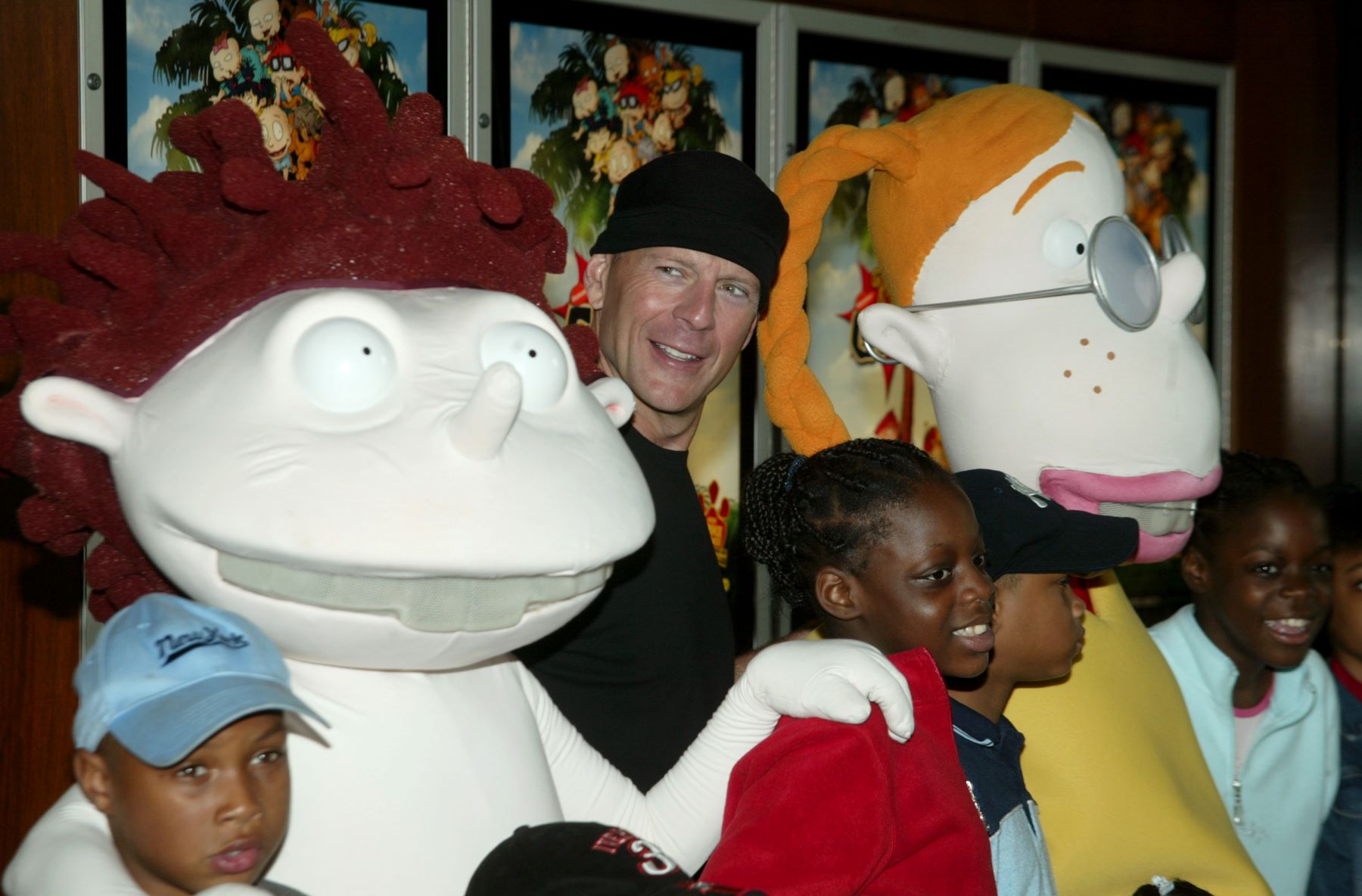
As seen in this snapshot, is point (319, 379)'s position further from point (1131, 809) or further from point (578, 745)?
point (1131, 809)

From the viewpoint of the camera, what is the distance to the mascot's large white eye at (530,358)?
1114 mm

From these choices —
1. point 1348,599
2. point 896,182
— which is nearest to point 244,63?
point 896,182

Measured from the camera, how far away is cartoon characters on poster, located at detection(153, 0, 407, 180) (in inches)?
80.2

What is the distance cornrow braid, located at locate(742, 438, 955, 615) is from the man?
127mm

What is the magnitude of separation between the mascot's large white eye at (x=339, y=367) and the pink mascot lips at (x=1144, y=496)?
3.30 feet

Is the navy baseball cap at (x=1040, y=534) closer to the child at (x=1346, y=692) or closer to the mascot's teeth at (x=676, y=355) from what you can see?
the mascot's teeth at (x=676, y=355)

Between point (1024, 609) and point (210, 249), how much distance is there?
0.99 metres

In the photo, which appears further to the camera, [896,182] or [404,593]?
[896,182]

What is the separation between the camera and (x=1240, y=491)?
2061 millimetres

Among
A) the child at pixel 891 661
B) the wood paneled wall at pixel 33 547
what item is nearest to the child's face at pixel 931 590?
the child at pixel 891 661

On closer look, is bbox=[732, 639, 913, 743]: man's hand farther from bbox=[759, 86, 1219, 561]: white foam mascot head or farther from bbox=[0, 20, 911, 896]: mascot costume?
bbox=[759, 86, 1219, 561]: white foam mascot head

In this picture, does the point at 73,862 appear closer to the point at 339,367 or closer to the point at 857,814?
the point at 339,367

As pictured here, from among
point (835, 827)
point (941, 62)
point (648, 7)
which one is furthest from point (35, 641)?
point (941, 62)

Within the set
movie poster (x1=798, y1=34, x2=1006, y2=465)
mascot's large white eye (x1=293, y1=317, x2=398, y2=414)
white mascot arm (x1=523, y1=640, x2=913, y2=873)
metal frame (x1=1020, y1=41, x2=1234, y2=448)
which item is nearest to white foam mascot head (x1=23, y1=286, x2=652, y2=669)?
mascot's large white eye (x1=293, y1=317, x2=398, y2=414)
